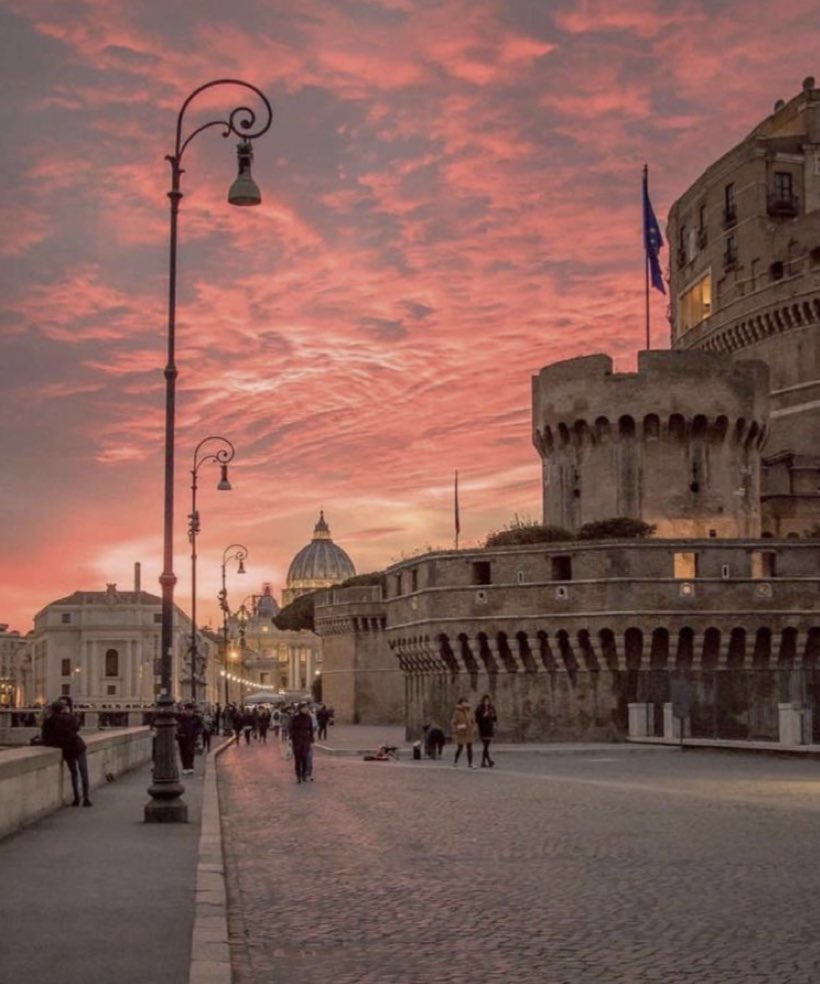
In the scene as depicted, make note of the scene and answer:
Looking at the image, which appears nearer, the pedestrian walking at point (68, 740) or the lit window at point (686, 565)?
the pedestrian walking at point (68, 740)

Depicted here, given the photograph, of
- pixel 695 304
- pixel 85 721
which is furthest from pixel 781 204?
pixel 85 721

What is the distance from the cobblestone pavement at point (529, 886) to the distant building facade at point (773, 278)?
160ft

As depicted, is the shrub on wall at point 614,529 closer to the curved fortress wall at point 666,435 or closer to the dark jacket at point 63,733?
the curved fortress wall at point 666,435

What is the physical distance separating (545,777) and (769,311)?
160ft

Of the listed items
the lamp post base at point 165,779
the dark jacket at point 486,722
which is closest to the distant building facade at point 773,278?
the dark jacket at point 486,722

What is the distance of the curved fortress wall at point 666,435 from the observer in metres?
57.5

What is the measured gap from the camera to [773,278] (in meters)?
73.5

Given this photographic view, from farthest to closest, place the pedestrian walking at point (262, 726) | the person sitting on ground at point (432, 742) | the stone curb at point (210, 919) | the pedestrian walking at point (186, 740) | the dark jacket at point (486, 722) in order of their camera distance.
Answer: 1. the pedestrian walking at point (262, 726)
2. the person sitting on ground at point (432, 742)
3. the dark jacket at point (486, 722)
4. the pedestrian walking at point (186, 740)
5. the stone curb at point (210, 919)

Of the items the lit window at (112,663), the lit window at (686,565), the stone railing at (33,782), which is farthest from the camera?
the lit window at (112,663)

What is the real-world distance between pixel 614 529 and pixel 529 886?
45126mm

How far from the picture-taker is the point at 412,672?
5691 centimetres

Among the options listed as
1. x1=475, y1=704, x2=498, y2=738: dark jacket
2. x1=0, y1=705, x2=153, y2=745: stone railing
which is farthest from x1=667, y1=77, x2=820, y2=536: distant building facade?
x1=475, y1=704, x2=498, y2=738: dark jacket

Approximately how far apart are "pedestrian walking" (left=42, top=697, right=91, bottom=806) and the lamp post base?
3.95 feet

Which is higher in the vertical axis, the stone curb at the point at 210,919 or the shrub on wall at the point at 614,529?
the shrub on wall at the point at 614,529
